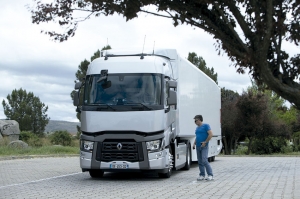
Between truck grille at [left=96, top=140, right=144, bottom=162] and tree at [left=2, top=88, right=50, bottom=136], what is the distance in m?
51.4

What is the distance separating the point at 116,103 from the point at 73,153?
19193 mm

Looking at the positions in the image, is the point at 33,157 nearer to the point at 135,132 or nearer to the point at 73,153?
the point at 73,153

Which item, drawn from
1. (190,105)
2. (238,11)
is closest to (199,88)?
(190,105)

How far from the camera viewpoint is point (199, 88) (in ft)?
70.0

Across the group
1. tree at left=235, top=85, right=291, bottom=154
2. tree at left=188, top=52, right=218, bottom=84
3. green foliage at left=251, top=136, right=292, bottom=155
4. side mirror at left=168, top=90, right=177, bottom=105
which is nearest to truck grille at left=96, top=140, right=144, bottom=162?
side mirror at left=168, top=90, right=177, bottom=105

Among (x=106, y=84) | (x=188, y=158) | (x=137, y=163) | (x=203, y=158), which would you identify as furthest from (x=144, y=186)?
(x=188, y=158)

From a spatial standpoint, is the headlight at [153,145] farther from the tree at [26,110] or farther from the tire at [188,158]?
the tree at [26,110]

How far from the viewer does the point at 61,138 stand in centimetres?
4075

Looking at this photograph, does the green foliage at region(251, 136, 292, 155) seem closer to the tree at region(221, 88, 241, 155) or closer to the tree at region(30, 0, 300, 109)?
the tree at region(221, 88, 241, 155)

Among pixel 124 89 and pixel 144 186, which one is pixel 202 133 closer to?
pixel 144 186

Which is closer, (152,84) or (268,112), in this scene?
(152,84)

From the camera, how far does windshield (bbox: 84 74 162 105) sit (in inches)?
604

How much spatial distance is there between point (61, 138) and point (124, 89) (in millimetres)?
26129

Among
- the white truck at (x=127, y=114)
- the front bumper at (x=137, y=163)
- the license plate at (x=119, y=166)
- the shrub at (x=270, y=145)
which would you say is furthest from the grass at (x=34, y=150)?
the shrub at (x=270, y=145)
